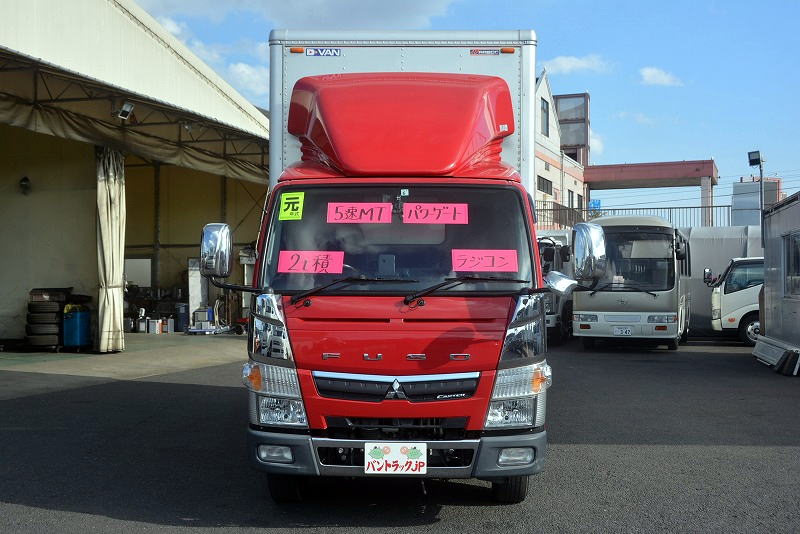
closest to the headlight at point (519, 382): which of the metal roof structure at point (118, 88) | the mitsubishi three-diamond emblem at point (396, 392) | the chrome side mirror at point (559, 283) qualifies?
the mitsubishi three-diamond emblem at point (396, 392)

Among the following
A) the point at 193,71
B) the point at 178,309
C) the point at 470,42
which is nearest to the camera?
the point at 470,42

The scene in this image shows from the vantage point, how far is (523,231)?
18.7ft

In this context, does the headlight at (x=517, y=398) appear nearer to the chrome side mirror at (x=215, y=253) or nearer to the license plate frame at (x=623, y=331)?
the chrome side mirror at (x=215, y=253)

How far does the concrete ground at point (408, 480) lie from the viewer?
18.0ft

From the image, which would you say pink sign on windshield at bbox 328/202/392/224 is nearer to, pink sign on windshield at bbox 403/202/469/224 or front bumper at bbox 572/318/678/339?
pink sign on windshield at bbox 403/202/469/224

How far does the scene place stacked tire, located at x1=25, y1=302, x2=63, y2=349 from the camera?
18.0 m

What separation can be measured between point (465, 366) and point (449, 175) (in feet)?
4.75

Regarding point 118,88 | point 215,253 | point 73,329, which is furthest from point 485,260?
point 73,329

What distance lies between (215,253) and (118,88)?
10.2m

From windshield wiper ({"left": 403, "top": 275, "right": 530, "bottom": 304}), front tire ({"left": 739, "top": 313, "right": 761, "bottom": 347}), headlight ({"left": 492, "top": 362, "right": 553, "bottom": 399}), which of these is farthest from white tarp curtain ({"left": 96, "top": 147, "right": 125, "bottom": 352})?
front tire ({"left": 739, "top": 313, "right": 761, "bottom": 347})

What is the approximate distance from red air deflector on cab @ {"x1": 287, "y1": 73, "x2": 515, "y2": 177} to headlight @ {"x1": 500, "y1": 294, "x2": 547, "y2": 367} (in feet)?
3.61

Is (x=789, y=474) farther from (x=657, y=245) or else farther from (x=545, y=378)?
(x=657, y=245)

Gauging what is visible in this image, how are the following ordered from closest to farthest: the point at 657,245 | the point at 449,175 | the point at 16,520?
the point at 16,520 < the point at 449,175 < the point at 657,245

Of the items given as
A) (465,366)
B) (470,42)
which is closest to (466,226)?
(465,366)
